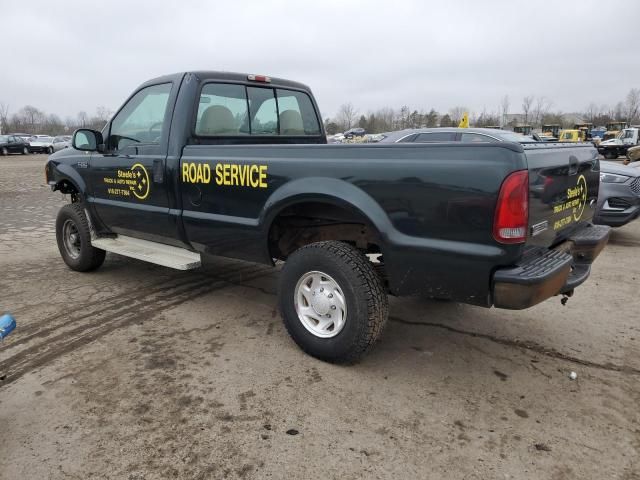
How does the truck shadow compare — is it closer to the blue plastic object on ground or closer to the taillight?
the taillight

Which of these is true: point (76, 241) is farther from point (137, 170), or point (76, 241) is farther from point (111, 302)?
point (137, 170)

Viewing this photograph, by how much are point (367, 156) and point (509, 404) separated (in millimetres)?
1654

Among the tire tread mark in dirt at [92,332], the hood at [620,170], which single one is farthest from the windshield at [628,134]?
the tire tread mark in dirt at [92,332]

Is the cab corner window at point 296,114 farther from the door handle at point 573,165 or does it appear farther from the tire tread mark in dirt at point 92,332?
the door handle at point 573,165

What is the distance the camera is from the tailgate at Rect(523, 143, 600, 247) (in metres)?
2.59

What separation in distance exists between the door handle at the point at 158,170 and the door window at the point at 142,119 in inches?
8.3

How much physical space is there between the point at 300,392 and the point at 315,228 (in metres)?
1.27

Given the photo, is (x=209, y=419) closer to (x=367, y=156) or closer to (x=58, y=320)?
(x=367, y=156)

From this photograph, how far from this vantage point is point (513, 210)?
246cm

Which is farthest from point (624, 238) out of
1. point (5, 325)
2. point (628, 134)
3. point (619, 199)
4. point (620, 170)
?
point (628, 134)

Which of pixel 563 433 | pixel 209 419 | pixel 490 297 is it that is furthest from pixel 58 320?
pixel 563 433

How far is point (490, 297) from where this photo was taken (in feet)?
8.57

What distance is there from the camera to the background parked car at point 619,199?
22.2 ft

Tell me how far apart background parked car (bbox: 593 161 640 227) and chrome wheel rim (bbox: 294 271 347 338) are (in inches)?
210
